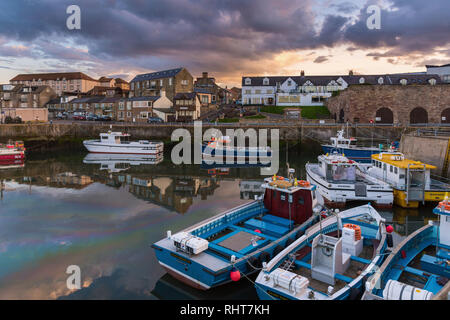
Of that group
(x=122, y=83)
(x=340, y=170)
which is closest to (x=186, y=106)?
(x=340, y=170)

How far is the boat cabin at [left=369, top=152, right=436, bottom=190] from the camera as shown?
16.8 m

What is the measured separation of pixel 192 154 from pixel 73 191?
65.8 feet

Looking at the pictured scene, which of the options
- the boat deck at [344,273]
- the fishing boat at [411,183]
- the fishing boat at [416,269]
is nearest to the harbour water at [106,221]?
the fishing boat at [411,183]

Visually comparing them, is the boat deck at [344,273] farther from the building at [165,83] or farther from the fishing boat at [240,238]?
the building at [165,83]

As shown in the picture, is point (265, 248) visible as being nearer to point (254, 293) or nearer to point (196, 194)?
A: point (254, 293)

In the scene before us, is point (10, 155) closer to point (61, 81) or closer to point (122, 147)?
point (122, 147)

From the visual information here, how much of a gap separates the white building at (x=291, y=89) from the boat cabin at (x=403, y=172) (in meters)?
41.2

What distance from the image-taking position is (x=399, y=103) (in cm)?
4481

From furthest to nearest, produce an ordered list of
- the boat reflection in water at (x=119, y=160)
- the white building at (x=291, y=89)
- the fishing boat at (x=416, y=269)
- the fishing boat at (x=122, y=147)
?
1. the white building at (x=291, y=89)
2. the fishing boat at (x=122, y=147)
3. the boat reflection in water at (x=119, y=160)
4. the fishing boat at (x=416, y=269)

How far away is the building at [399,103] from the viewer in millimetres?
43938

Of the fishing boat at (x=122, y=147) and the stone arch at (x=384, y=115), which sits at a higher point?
the stone arch at (x=384, y=115)

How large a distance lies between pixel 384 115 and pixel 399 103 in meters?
2.54

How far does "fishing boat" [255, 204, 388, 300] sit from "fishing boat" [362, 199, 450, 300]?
1.20 feet

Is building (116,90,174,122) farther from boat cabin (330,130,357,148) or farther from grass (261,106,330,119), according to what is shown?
boat cabin (330,130,357,148)
